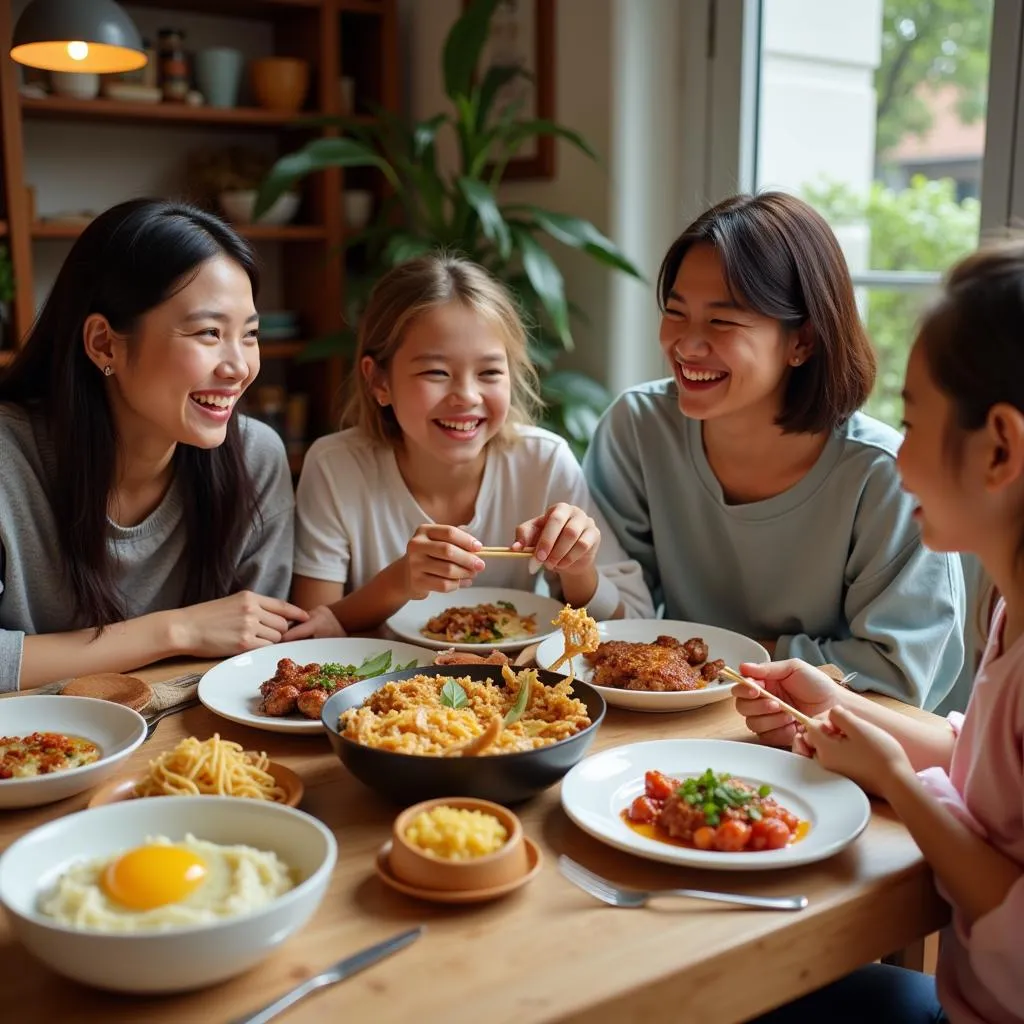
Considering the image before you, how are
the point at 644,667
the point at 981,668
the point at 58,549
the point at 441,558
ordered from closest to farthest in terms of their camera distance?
the point at 981,668 < the point at 644,667 < the point at 441,558 < the point at 58,549

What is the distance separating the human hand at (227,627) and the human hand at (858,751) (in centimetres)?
90

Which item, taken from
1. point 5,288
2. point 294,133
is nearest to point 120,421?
point 5,288

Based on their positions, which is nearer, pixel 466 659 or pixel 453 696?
pixel 453 696

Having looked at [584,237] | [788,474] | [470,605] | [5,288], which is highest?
[584,237]

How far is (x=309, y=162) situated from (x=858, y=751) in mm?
2580

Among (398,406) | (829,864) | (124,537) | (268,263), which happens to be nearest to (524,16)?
(268,263)

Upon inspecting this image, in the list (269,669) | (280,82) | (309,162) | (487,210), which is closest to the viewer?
(269,669)

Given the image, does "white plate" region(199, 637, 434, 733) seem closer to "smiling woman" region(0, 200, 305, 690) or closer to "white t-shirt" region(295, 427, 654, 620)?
"smiling woman" region(0, 200, 305, 690)

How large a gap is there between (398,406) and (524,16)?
2.03 m

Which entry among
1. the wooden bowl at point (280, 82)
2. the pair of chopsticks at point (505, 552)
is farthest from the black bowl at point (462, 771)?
the wooden bowl at point (280, 82)

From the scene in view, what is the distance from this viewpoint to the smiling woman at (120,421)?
186 centimetres

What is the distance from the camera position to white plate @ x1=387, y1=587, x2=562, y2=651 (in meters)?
1.91

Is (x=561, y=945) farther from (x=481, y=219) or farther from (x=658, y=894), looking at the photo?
(x=481, y=219)

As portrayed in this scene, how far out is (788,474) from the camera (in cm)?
205
